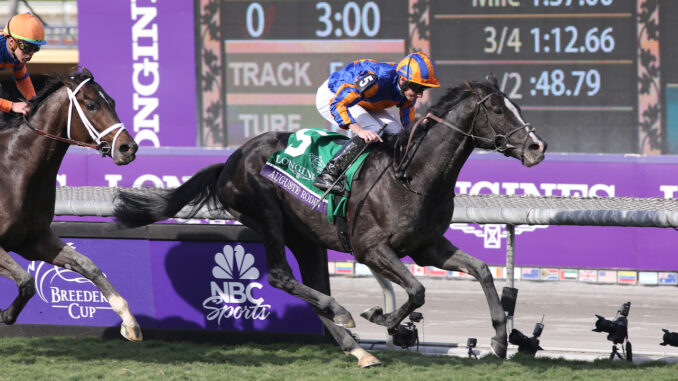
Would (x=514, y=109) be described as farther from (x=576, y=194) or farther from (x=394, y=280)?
(x=576, y=194)

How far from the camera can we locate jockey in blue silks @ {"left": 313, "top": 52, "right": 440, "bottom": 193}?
5.55 meters

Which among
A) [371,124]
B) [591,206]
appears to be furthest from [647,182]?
[371,124]

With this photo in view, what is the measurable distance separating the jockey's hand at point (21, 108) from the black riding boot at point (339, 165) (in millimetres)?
1661

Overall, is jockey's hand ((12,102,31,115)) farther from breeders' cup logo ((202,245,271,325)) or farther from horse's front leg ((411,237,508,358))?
horse's front leg ((411,237,508,358))

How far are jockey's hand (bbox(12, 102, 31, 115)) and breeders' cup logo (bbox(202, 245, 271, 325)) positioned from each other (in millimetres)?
1590

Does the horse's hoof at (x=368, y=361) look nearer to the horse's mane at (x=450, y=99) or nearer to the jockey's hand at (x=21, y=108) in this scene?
the horse's mane at (x=450, y=99)

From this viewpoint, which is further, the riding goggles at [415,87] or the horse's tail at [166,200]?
the horse's tail at [166,200]

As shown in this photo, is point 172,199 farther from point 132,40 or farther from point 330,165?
point 132,40

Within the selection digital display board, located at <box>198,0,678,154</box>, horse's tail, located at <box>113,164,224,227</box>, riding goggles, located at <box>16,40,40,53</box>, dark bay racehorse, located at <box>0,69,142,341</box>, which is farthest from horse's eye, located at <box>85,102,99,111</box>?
digital display board, located at <box>198,0,678,154</box>

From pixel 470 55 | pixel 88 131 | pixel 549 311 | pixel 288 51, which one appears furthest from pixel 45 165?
pixel 470 55

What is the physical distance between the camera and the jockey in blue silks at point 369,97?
18.2 ft

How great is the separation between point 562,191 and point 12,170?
589 cm

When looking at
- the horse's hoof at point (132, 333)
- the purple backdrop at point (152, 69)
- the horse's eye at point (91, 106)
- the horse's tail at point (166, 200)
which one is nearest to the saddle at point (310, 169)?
the horse's tail at point (166, 200)

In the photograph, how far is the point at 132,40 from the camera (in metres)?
11.1
